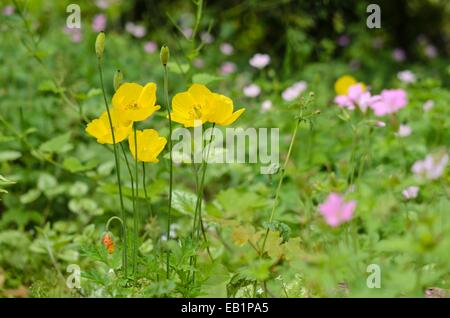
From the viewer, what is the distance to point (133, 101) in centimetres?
133

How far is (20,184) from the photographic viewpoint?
255 centimetres

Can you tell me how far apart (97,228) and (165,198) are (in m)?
0.24

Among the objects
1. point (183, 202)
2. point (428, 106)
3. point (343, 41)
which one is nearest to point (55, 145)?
point (183, 202)

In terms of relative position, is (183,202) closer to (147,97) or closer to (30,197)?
(147,97)

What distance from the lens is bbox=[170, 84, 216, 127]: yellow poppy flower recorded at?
4.43ft

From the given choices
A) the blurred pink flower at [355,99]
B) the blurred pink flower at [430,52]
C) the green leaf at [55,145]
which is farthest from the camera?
the blurred pink flower at [430,52]

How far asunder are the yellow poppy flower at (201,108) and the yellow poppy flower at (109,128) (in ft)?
0.32

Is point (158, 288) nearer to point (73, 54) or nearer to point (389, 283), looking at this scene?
point (389, 283)

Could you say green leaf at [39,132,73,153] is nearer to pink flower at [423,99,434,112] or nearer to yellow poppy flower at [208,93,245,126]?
yellow poppy flower at [208,93,245,126]

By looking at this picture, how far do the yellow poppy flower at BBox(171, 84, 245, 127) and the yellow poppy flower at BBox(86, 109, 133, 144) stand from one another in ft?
0.32

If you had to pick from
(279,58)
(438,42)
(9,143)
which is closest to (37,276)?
(9,143)

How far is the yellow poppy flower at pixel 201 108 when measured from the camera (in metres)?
1.34

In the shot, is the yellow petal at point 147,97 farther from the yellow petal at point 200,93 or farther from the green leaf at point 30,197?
the green leaf at point 30,197

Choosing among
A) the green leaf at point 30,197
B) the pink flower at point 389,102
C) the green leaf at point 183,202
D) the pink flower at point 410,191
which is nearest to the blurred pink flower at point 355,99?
the pink flower at point 389,102
